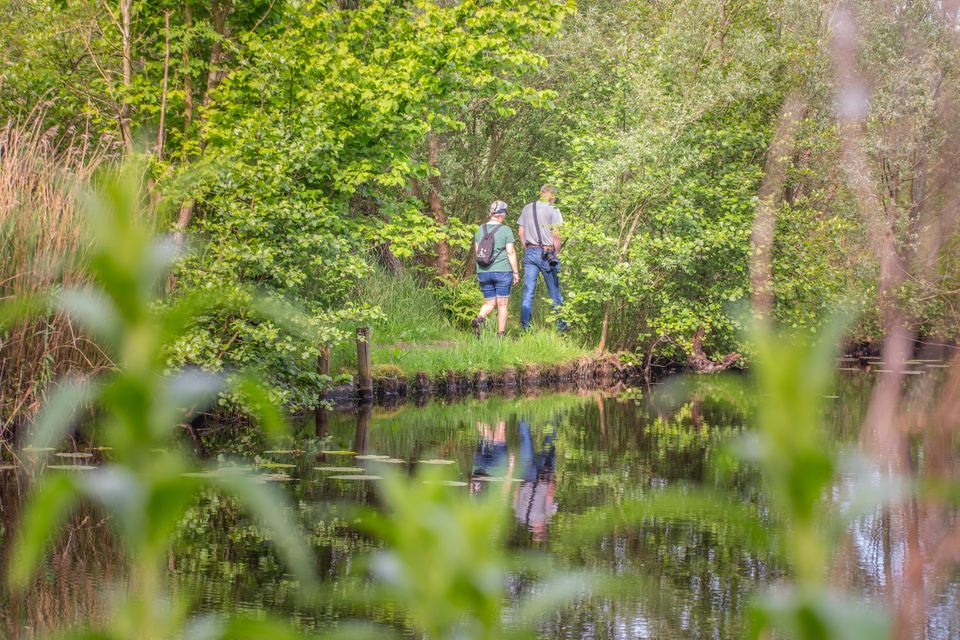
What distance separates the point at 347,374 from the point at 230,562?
341 inches

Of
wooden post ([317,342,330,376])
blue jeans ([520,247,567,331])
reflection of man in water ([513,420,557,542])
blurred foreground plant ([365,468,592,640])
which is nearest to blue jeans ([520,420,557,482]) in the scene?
reflection of man in water ([513,420,557,542])

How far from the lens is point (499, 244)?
18875 mm

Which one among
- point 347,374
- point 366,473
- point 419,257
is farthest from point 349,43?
point 419,257

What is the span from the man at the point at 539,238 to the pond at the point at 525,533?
618cm

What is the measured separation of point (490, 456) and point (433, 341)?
8.99 metres

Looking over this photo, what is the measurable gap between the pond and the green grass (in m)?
3.96

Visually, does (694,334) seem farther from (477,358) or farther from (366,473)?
(366,473)

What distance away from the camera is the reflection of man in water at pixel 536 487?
25.2 feet

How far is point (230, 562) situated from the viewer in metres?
6.51

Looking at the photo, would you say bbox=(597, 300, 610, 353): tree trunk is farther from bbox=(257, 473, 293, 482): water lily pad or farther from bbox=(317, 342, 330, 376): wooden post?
bbox=(257, 473, 293, 482): water lily pad

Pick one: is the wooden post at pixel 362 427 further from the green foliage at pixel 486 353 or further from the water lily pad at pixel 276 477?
the green foliage at pixel 486 353

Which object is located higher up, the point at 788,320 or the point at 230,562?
the point at 788,320

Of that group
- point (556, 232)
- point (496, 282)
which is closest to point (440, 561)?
point (496, 282)

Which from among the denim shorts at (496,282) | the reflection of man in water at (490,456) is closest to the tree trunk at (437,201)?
the denim shorts at (496,282)
